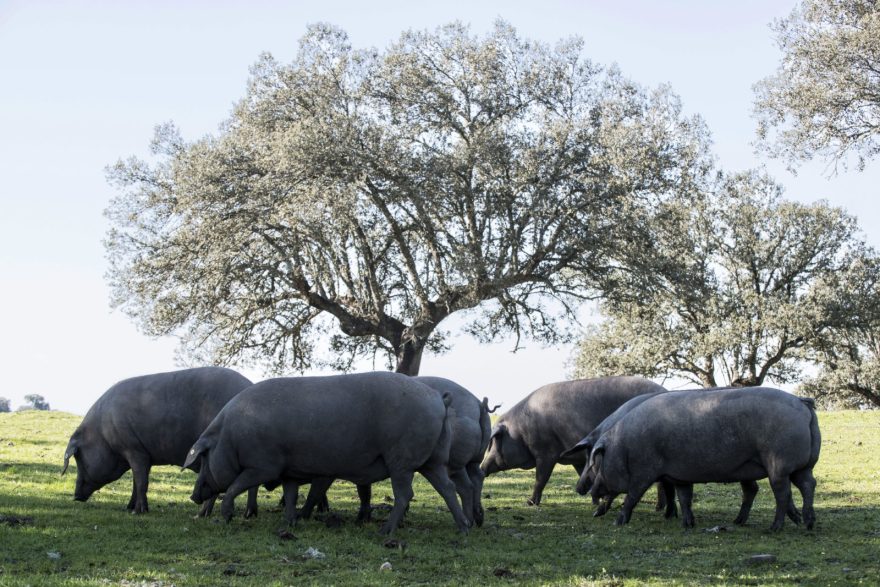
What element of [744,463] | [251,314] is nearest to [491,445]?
[744,463]

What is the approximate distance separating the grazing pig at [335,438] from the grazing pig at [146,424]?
61.9 inches

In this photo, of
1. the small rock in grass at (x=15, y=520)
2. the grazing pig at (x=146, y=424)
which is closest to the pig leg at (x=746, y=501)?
the grazing pig at (x=146, y=424)

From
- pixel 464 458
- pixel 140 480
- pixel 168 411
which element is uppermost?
pixel 168 411

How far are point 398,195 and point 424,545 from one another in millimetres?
23111

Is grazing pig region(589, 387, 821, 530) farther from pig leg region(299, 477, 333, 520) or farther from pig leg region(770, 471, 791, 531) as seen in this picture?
pig leg region(299, 477, 333, 520)

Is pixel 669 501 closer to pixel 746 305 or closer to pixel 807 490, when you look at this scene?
pixel 807 490

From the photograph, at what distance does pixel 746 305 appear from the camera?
4531cm

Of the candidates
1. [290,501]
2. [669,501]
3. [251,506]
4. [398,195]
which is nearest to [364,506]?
[290,501]

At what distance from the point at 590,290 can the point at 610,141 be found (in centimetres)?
580

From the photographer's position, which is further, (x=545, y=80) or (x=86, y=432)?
(x=545, y=80)

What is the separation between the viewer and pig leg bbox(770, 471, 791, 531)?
1267cm

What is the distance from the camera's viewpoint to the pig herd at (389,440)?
40.9ft

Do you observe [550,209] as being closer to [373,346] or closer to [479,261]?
[479,261]

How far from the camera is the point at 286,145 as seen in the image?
105 ft
